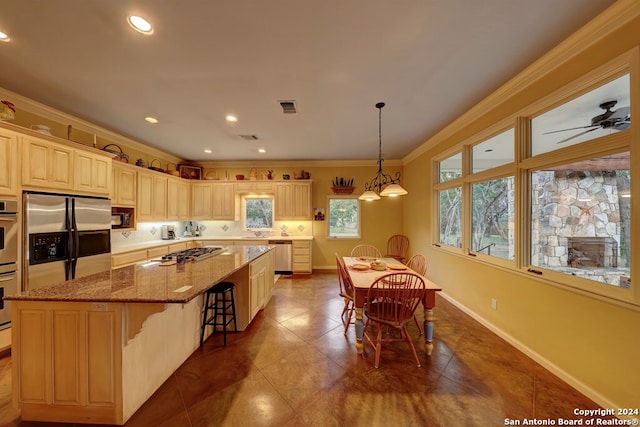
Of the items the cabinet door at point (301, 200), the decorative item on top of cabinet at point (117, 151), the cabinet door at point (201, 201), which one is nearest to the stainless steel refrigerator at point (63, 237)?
the decorative item on top of cabinet at point (117, 151)

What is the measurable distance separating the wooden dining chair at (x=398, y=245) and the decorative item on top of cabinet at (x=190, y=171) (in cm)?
519

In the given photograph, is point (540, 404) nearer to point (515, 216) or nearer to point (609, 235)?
point (609, 235)

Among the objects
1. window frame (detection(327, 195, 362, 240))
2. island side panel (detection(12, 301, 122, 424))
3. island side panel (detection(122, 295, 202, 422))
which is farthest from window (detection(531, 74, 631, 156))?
window frame (detection(327, 195, 362, 240))

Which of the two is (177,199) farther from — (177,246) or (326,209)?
(326,209)

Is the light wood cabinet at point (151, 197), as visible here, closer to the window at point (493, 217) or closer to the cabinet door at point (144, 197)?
the cabinet door at point (144, 197)

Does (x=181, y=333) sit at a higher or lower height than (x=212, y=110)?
lower

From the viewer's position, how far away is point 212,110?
3.25 metres

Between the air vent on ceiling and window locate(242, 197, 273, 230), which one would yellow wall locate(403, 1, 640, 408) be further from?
window locate(242, 197, 273, 230)

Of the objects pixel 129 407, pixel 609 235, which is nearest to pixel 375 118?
pixel 609 235

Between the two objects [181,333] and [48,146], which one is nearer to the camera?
[181,333]

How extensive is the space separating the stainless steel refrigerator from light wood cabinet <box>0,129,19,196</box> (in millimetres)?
130

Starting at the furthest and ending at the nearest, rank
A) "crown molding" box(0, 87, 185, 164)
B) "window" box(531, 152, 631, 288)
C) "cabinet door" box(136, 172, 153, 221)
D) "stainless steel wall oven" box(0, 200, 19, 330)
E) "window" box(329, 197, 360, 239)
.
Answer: "window" box(329, 197, 360, 239)
"cabinet door" box(136, 172, 153, 221)
"crown molding" box(0, 87, 185, 164)
"stainless steel wall oven" box(0, 200, 19, 330)
"window" box(531, 152, 631, 288)

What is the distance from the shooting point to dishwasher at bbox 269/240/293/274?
5.82 m

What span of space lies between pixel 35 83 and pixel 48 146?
65 centimetres
